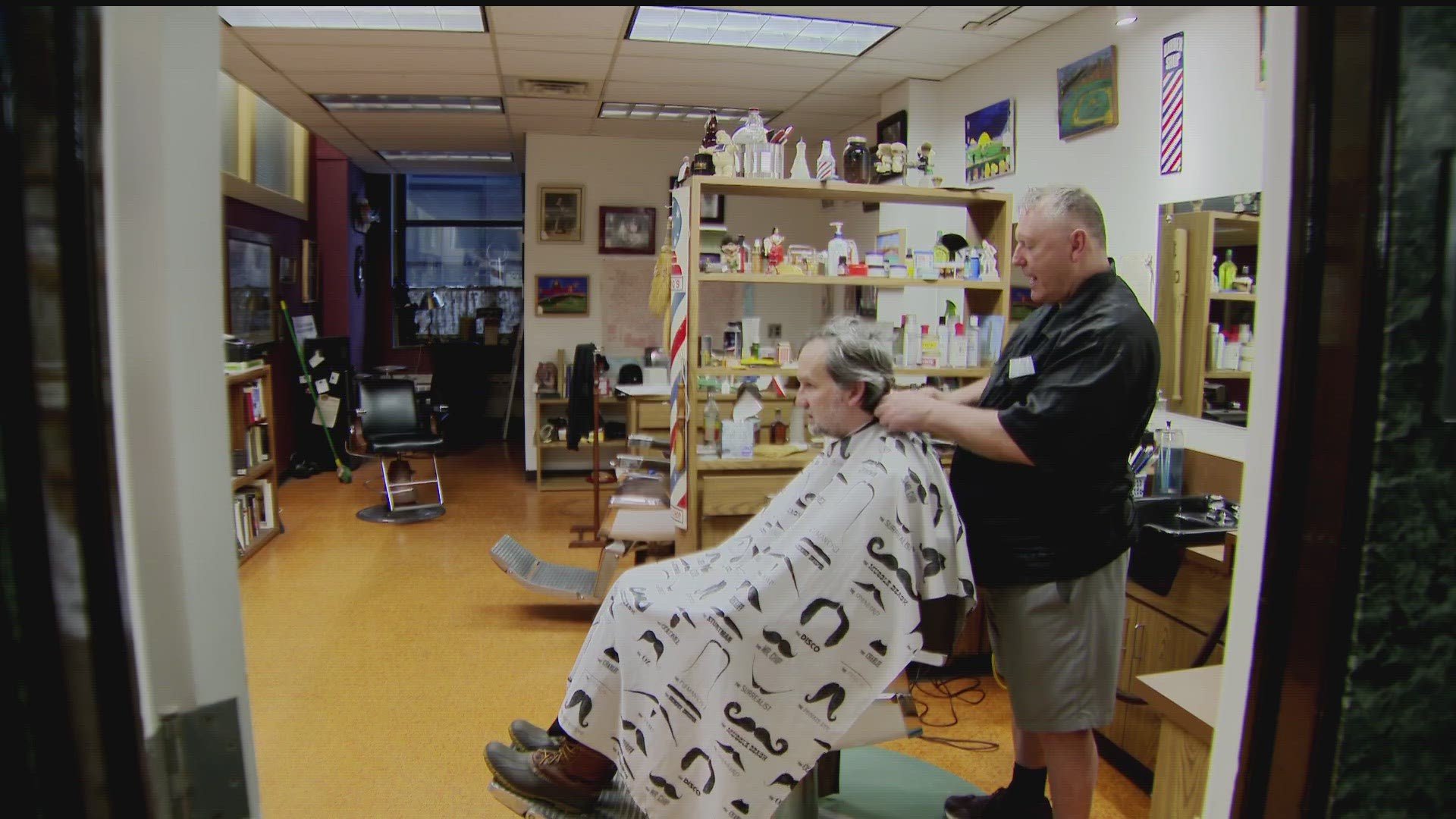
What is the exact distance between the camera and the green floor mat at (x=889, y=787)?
2492mm

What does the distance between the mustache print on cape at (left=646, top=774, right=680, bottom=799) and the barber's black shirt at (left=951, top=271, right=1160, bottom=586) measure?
0.92 meters

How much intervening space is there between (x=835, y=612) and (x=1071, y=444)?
0.67m

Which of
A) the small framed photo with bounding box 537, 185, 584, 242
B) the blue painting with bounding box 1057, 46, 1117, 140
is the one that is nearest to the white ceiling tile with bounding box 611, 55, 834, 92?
the blue painting with bounding box 1057, 46, 1117, 140

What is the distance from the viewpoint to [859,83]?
5.34m

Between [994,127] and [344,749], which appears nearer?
[344,749]

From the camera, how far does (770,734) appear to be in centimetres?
196

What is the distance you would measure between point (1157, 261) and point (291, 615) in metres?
4.15

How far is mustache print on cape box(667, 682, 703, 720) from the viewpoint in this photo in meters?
2.00

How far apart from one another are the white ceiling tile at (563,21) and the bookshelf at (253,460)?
2.41m

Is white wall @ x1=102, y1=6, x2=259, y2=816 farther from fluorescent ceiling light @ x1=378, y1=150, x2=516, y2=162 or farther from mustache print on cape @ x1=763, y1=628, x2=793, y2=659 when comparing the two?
fluorescent ceiling light @ x1=378, y1=150, x2=516, y2=162

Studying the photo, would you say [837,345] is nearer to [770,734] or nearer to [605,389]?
[770,734]

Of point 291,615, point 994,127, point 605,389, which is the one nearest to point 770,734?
point 291,615

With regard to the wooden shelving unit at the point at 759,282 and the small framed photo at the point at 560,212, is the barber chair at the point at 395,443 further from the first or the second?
the wooden shelving unit at the point at 759,282

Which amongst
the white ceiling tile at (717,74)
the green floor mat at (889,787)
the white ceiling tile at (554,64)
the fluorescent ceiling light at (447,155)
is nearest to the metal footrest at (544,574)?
the green floor mat at (889,787)
